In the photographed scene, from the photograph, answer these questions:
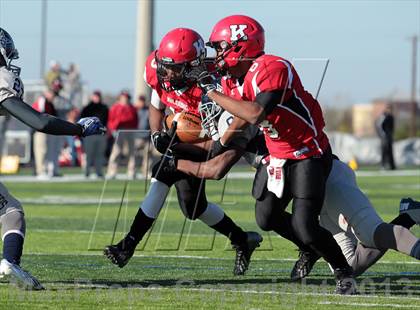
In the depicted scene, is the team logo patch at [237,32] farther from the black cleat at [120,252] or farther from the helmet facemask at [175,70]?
the black cleat at [120,252]

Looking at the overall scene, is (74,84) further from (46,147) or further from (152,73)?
(152,73)

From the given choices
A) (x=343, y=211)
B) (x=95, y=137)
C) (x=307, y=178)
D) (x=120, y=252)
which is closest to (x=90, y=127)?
(x=120, y=252)

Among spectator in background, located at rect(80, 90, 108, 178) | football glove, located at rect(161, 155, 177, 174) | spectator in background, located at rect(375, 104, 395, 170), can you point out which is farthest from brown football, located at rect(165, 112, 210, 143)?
spectator in background, located at rect(375, 104, 395, 170)

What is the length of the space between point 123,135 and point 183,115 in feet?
47.2

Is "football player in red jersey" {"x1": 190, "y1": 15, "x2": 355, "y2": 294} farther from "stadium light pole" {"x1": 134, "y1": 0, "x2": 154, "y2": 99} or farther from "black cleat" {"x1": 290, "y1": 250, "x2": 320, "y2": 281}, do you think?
"stadium light pole" {"x1": 134, "y1": 0, "x2": 154, "y2": 99}

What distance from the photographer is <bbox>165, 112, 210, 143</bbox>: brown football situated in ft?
25.6

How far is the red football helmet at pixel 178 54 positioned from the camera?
734cm

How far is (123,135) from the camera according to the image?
72.8 ft

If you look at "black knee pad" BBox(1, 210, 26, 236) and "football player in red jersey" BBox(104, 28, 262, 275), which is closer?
"black knee pad" BBox(1, 210, 26, 236)

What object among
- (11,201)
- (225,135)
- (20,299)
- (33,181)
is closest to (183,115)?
(225,135)

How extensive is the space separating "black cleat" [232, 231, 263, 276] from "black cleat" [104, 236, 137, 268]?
0.79 meters

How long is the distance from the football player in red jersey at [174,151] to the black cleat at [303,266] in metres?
0.52

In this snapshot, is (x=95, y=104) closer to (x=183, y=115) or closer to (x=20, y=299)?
(x=183, y=115)

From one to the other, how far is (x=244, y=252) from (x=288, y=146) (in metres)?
1.61
